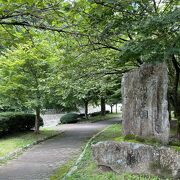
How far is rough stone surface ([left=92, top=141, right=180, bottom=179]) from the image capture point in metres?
6.20

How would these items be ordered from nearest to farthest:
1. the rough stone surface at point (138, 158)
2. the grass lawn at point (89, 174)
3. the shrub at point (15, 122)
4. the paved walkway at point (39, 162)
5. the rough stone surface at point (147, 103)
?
the rough stone surface at point (138, 158) → the grass lawn at point (89, 174) → the rough stone surface at point (147, 103) → the paved walkway at point (39, 162) → the shrub at point (15, 122)

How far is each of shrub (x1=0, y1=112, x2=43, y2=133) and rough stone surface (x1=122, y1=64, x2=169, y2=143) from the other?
9707 mm

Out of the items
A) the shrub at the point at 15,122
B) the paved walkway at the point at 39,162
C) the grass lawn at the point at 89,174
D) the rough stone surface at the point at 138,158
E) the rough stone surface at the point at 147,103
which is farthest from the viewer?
the shrub at the point at 15,122

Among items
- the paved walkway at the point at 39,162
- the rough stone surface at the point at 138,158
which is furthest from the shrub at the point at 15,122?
the rough stone surface at the point at 138,158

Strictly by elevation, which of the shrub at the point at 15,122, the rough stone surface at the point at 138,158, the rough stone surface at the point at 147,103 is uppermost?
the rough stone surface at the point at 147,103

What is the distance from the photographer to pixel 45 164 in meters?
9.17

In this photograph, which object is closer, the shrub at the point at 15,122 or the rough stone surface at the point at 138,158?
the rough stone surface at the point at 138,158

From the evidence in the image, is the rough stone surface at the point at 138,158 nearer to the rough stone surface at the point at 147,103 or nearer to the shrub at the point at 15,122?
the rough stone surface at the point at 147,103

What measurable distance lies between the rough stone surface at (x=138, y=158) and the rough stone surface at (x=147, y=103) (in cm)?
66

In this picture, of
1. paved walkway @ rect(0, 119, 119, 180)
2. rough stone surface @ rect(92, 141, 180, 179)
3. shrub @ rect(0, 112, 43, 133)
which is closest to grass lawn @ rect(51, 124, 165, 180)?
rough stone surface @ rect(92, 141, 180, 179)

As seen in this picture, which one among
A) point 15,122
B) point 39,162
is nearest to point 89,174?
point 39,162

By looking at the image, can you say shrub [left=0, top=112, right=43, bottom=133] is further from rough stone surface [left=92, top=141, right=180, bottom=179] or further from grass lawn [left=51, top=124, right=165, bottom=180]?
rough stone surface [left=92, top=141, right=180, bottom=179]

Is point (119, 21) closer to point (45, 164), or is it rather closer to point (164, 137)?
point (164, 137)

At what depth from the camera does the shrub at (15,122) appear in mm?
15573
